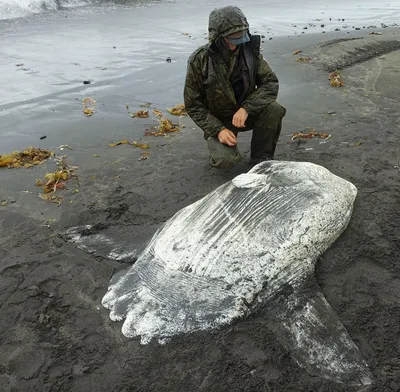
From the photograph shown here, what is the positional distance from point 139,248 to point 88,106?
424 cm

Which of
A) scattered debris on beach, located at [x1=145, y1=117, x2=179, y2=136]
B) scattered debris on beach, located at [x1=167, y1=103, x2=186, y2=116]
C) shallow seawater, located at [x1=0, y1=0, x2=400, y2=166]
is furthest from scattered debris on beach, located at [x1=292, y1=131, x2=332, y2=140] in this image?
shallow seawater, located at [x1=0, y1=0, x2=400, y2=166]

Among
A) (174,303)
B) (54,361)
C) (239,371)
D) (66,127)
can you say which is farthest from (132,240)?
(66,127)

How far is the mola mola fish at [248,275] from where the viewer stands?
2805 mm

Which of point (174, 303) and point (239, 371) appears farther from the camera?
point (174, 303)

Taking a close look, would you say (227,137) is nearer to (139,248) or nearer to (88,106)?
(139,248)

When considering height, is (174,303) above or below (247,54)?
below

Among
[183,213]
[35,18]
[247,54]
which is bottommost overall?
[35,18]

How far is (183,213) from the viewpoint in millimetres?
3498

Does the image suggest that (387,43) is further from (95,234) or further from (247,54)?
(95,234)

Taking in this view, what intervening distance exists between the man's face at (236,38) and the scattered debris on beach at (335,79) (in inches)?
162

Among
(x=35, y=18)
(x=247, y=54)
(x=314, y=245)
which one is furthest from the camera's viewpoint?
(x=35, y=18)

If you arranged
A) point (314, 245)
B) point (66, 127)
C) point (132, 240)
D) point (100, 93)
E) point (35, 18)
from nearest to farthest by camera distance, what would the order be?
point (314, 245) < point (132, 240) < point (66, 127) < point (100, 93) < point (35, 18)

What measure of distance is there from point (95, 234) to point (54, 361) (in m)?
1.37

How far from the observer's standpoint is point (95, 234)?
12.9 feet
